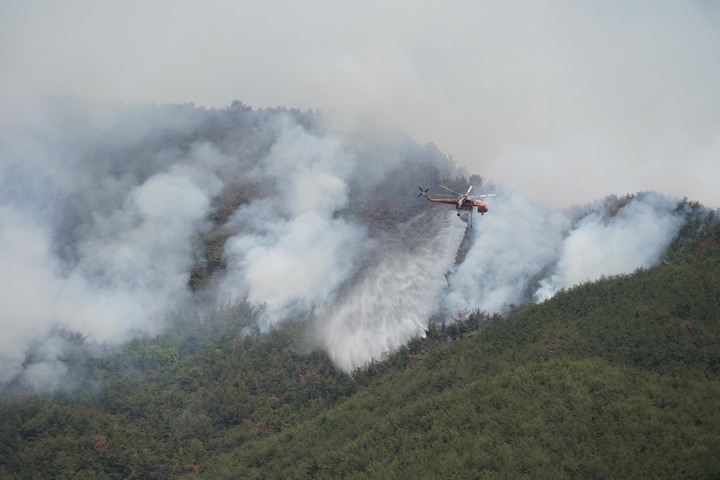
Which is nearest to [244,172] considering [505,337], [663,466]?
[505,337]

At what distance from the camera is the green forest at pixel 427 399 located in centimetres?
9350

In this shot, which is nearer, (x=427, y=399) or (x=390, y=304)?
(x=427, y=399)

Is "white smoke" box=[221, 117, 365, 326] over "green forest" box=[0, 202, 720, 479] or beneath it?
over

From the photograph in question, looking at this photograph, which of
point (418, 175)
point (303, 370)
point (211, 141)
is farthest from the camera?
point (211, 141)

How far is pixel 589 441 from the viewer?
3647 inches

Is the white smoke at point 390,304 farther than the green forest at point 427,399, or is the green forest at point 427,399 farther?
the white smoke at point 390,304

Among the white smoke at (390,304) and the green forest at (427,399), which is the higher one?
the white smoke at (390,304)

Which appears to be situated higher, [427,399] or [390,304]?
[390,304]

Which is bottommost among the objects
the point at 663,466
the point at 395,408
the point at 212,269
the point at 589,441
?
the point at 663,466

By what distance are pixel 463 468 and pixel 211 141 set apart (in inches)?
4620

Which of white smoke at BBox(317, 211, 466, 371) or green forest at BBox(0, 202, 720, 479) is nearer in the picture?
green forest at BBox(0, 202, 720, 479)

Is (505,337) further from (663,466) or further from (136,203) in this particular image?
(136,203)

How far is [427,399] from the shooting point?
10956 cm

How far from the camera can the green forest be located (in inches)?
3681
